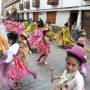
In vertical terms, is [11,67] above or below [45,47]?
above

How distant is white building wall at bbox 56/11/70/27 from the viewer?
80.9 feet

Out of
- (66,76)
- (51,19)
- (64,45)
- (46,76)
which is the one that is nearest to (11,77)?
(46,76)

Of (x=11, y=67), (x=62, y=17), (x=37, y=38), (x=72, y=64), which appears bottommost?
(x=62, y=17)

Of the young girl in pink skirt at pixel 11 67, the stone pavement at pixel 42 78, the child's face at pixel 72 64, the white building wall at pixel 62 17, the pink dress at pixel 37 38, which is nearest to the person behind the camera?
the child's face at pixel 72 64

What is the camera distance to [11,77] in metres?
6.18

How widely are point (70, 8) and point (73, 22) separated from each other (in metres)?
1.12

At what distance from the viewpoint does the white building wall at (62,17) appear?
24669 millimetres

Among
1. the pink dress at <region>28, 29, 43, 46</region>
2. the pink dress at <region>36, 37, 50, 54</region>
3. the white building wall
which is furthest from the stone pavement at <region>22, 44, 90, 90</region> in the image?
the white building wall

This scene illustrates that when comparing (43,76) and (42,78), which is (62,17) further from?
(42,78)

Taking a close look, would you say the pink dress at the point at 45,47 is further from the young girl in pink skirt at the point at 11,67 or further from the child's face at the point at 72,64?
the child's face at the point at 72,64

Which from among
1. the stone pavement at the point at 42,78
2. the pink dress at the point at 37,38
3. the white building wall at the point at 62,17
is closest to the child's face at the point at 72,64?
the stone pavement at the point at 42,78

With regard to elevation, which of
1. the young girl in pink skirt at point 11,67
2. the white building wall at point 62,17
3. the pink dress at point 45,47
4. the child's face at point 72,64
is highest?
the child's face at point 72,64

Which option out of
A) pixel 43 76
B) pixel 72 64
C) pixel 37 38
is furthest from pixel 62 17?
pixel 72 64

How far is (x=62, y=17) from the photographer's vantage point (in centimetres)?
2572
